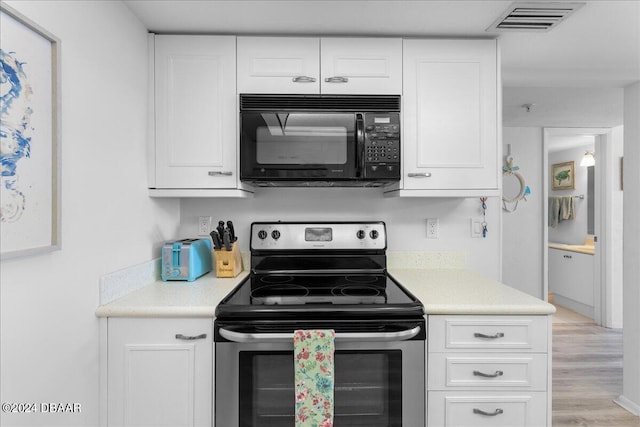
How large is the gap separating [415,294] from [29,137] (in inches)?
59.0

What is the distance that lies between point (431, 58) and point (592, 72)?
48.4 inches

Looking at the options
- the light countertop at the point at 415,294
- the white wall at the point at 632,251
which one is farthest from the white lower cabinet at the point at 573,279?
the light countertop at the point at 415,294

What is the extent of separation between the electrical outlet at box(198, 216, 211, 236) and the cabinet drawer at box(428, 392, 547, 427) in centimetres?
147

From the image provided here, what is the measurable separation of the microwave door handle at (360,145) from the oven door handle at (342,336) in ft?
2.54

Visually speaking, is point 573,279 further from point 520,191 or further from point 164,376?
point 164,376

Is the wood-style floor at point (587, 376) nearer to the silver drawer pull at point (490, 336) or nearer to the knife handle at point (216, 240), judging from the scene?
the silver drawer pull at point (490, 336)

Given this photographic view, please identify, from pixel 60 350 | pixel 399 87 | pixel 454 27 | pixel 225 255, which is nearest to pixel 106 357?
pixel 60 350

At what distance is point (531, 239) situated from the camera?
14.0ft

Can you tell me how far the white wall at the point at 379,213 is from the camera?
2.30 meters

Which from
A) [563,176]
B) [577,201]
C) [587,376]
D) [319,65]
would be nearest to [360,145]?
[319,65]

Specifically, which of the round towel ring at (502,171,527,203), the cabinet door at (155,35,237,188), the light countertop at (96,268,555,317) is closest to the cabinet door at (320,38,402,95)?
the cabinet door at (155,35,237,188)

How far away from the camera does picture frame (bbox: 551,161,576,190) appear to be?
5.46 meters

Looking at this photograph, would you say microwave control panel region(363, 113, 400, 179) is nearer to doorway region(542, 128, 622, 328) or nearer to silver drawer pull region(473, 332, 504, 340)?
silver drawer pull region(473, 332, 504, 340)

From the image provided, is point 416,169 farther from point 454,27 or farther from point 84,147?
point 84,147
